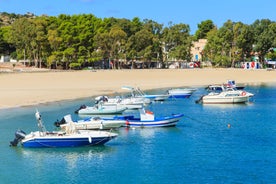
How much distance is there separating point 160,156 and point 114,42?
126570 millimetres

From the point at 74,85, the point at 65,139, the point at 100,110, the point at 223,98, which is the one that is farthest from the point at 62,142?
the point at 74,85

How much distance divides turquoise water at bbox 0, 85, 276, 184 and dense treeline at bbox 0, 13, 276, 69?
104m

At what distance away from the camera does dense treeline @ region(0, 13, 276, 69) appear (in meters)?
155

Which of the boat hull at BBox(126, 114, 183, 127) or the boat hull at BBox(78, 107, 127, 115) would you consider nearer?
the boat hull at BBox(126, 114, 183, 127)

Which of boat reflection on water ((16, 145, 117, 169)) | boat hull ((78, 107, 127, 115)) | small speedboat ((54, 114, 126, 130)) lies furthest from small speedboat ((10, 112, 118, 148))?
boat hull ((78, 107, 127, 115))

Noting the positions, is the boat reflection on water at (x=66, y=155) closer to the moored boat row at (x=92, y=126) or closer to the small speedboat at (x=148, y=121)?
the moored boat row at (x=92, y=126)

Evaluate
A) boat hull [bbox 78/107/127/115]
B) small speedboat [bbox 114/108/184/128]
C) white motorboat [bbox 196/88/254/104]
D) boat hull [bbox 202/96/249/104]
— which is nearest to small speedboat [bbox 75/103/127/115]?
boat hull [bbox 78/107/127/115]

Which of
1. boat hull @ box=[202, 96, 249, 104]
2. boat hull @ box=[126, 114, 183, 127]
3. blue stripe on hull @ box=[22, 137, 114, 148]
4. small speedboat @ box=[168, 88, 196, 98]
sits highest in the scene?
small speedboat @ box=[168, 88, 196, 98]

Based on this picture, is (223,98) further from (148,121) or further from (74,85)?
(74,85)

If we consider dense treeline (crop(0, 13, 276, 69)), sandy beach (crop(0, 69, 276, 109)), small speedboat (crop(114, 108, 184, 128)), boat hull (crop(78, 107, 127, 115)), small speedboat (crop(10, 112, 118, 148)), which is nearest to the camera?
small speedboat (crop(10, 112, 118, 148))

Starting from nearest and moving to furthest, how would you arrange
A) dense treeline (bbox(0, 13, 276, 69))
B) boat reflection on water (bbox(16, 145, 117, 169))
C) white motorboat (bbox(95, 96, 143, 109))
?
1. boat reflection on water (bbox(16, 145, 117, 169))
2. white motorboat (bbox(95, 96, 143, 109))
3. dense treeline (bbox(0, 13, 276, 69))

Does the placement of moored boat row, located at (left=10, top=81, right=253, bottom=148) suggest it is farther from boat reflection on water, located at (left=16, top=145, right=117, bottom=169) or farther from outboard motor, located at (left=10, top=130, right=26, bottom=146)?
boat reflection on water, located at (left=16, top=145, right=117, bottom=169)

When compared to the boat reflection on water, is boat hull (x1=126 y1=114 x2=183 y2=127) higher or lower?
higher

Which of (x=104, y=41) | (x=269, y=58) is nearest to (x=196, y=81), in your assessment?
(x=104, y=41)
